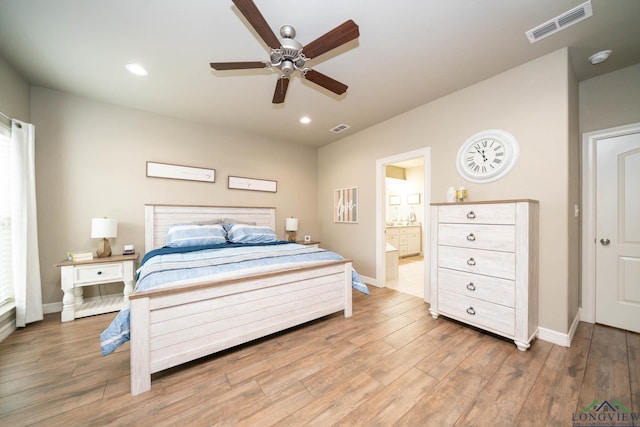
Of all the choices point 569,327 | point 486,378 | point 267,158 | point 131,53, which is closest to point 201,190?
point 267,158

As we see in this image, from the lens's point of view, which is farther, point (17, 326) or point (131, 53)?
point (17, 326)

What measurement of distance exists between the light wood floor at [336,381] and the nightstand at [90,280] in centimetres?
34

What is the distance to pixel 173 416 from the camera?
1.36 metres

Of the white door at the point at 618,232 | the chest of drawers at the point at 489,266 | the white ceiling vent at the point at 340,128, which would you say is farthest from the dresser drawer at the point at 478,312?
the white ceiling vent at the point at 340,128

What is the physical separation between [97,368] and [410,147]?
159 inches

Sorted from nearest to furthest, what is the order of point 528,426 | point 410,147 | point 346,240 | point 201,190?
point 528,426, point 410,147, point 201,190, point 346,240

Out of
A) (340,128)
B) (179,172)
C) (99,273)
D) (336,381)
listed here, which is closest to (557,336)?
(336,381)

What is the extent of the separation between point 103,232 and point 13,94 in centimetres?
163

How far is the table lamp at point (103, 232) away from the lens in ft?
8.97

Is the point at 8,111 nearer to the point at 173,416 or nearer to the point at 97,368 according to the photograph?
the point at 97,368

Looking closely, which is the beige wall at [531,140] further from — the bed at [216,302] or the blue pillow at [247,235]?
the blue pillow at [247,235]

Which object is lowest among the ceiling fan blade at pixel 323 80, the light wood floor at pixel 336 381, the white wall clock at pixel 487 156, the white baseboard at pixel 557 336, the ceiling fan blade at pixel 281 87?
the light wood floor at pixel 336 381

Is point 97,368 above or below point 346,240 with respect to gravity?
below

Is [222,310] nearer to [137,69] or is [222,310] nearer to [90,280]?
[90,280]
